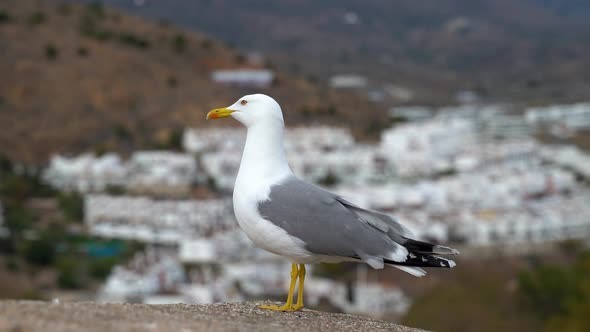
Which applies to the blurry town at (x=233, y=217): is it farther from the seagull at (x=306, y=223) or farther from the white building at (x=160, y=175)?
the seagull at (x=306, y=223)

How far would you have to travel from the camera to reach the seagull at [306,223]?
14.4ft

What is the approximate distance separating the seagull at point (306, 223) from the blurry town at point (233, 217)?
17.6m

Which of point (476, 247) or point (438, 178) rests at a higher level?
point (438, 178)

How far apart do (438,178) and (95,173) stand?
22.1 meters

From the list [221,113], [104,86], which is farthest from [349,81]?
[221,113]

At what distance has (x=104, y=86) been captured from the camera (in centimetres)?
5653

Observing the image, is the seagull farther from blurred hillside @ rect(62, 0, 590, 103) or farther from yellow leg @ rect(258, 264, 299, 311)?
blurred hillside @ rect(62, 0, 590, 103)

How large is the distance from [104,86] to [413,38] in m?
96.1

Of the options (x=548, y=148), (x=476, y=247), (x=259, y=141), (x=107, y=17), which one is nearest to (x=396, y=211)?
(x=476, y=247)

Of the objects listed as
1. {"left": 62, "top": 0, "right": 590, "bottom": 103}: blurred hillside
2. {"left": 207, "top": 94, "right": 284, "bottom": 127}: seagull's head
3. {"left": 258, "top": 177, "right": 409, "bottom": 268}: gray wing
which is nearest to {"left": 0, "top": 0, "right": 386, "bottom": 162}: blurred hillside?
{"left": 62, "top": 0, "right": 590, "bottom": 103}: blurred hillside

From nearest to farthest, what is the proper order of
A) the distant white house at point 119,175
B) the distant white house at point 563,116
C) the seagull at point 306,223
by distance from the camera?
1. the seagull at point 306,223
2. the distant white house at point 119,175
3. the distant white house at point 563,116

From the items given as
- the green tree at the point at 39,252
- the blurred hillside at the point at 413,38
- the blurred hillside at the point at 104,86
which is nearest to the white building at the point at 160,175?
the blurred hillside at the point at 104,86

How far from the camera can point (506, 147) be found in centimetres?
6316

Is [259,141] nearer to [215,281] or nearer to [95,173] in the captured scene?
[215,281]
